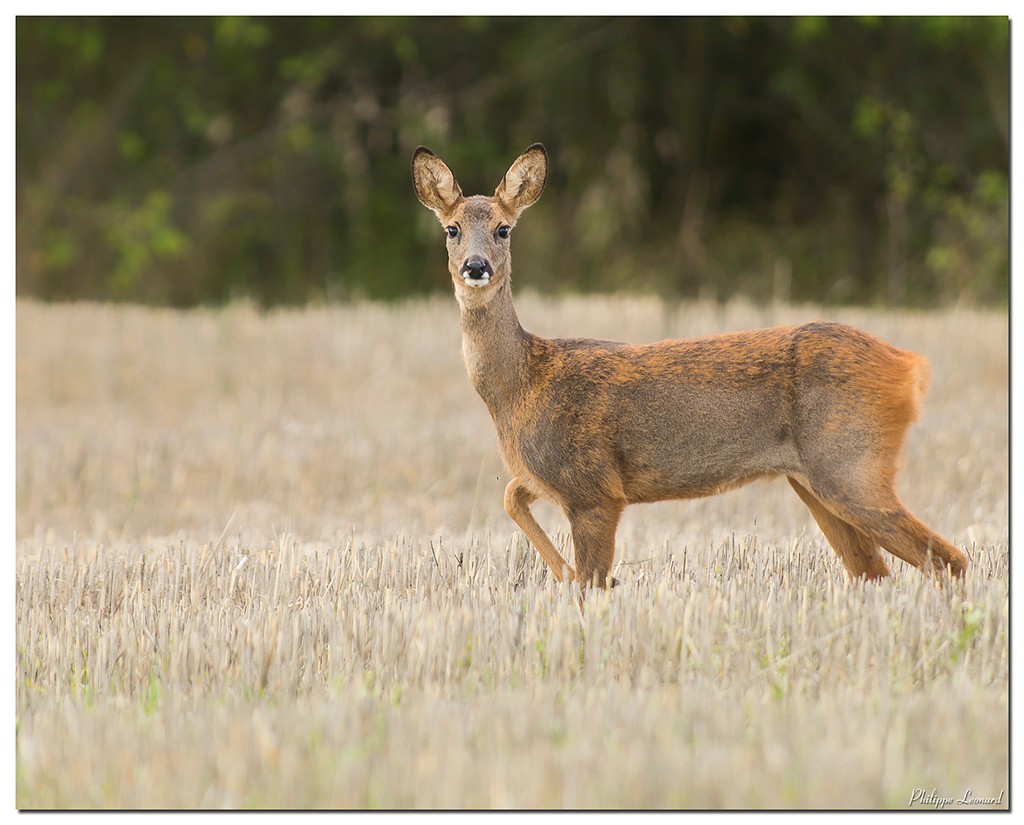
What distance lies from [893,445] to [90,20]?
18934 mm

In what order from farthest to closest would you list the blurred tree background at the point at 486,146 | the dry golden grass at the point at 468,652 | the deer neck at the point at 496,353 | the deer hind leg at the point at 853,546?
the blurred tree background at the point at 486,146, the deer hind leg at the point at 853,546, the deer neck at the point at 496,353, the dry golden grass at the point at 468,652

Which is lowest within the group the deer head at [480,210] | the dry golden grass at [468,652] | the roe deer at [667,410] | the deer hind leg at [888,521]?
the dry golden grass at [468,652]

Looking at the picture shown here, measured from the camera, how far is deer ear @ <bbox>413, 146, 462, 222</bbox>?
20.3 feet

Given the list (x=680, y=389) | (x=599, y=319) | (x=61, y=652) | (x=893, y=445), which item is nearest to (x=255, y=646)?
(x=61, y=652)

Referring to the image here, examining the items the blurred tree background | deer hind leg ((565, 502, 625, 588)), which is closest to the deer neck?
deer hind leg ((565, 502, 625, 588))

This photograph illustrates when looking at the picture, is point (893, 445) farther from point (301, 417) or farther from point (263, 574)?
point (301, 417)

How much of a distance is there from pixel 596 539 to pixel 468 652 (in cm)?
104

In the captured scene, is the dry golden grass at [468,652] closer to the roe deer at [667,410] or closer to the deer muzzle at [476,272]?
→ the roe deer at [667,410]

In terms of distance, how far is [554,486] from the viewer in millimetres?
6137

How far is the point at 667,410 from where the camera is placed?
6.13 metres

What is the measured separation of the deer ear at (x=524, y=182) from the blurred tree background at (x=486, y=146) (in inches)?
612

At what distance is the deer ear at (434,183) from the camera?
6.20 meters

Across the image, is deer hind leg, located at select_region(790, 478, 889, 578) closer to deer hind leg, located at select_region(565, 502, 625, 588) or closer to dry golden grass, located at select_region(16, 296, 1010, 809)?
dry golden grass, located at select_region(16, 296, 1010, 809)

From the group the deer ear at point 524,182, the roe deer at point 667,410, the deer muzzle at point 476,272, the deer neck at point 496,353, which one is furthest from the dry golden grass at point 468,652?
the deer ear at point 524,182
